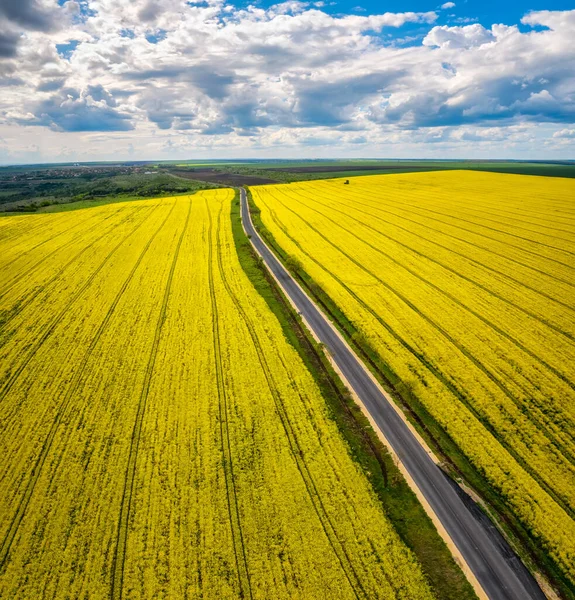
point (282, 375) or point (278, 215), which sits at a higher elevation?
point (278, 215)

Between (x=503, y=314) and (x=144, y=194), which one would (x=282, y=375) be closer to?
(x=503, y=314)

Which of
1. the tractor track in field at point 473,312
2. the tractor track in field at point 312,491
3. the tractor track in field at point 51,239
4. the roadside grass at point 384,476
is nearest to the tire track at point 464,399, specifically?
the roadside grass at point 384,476

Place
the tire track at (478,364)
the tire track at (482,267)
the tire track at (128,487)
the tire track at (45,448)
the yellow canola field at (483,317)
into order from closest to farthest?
the tire track at (128,487) → the tire track at (45,448) → the yellow canola field at (483,317) → the tire track at (478,364) → the tire track at (482,267)

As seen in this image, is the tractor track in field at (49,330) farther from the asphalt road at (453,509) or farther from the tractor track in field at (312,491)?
the asphalt road at (453,509)

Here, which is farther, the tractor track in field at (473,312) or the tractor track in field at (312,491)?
the tractor track in field at (473,312)

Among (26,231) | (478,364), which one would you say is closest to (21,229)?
(26,231)

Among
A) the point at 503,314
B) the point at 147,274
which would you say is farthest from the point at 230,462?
the point at 147,274

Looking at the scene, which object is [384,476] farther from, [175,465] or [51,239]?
[51,239]

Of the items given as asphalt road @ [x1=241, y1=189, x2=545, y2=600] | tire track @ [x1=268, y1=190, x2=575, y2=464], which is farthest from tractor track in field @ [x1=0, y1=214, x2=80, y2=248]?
asphalt road @ [x1=241, y1=189, x2=545, y2=600]
